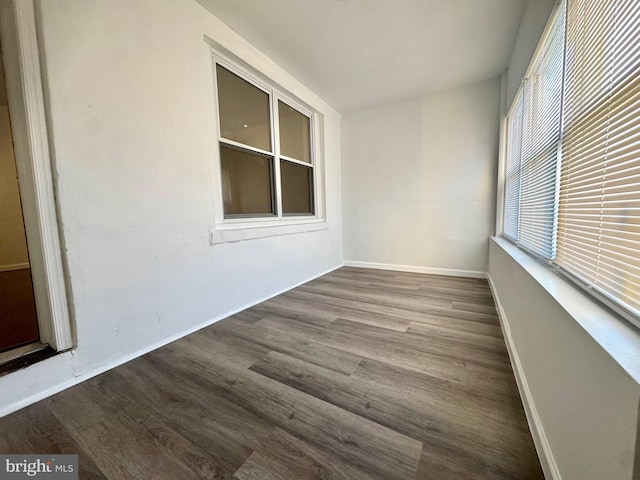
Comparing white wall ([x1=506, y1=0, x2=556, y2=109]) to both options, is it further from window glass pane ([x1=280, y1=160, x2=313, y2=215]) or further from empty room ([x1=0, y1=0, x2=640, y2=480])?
window glass pane ([x1=280, y1=160, x2=313, y2=215])

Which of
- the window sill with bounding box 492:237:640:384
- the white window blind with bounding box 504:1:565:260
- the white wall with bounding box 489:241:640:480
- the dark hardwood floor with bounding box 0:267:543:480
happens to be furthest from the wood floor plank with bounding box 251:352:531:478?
the white window blind with bounding box 504:1:565:260

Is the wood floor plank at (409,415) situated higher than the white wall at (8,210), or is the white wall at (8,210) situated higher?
the white wall at (8,210)

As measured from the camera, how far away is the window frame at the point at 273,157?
7.41 feet

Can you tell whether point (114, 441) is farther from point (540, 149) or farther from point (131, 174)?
point (540, 149)

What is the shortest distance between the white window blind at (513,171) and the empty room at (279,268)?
6 centimetres

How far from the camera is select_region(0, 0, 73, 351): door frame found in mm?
1237

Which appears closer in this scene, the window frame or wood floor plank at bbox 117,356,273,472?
wood floor plank at bbox 117,356,273,472

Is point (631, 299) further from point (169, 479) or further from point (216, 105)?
point (216, 105)

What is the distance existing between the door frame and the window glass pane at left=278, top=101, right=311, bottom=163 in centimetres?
217

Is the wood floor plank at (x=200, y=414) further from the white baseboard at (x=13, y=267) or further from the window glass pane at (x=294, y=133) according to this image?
the white baseboard at (x=13, y=267)

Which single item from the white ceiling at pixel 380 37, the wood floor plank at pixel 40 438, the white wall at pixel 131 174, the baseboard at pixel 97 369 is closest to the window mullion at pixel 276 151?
the white ceiling at pixel 380 37

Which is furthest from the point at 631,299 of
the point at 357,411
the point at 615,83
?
the point at 357,411

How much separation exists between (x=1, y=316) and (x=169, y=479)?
7.84ft

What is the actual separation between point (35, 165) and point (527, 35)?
3.49m
